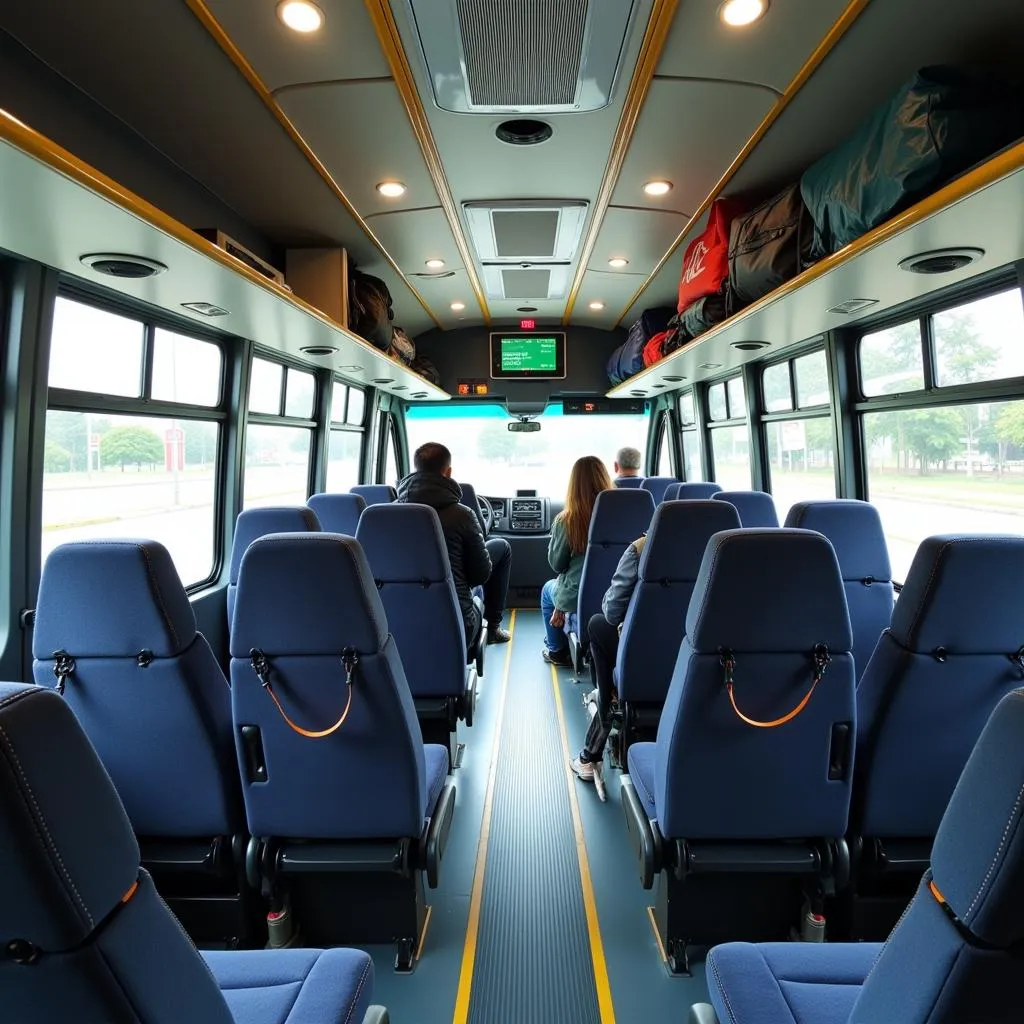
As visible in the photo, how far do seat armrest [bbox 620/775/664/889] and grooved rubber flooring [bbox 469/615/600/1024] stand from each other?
418mm

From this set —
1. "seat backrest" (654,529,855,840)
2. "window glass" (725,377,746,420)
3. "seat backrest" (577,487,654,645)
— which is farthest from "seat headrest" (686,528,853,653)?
"window glass" (725,377,746,420)

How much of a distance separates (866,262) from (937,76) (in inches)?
25.3

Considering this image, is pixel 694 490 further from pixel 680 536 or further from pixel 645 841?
pixel 645 841

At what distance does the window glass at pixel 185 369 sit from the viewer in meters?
3.78

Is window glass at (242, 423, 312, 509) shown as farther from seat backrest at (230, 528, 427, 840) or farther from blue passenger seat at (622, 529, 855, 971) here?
blue passenger seat at (622, 529, 855, 971)

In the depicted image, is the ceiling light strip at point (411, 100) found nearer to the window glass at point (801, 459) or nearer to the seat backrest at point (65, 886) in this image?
the seat backrest at point (65, 886)

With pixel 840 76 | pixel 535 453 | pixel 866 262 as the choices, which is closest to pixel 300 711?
pixel 866 262

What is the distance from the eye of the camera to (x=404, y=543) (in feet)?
10.3

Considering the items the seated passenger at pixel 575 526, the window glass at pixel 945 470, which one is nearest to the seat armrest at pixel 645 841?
the window glass at pixel 945 470

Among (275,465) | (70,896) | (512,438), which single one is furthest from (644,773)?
(512,438)

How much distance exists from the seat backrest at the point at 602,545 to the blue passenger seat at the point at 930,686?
2227mm

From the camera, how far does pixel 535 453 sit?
9344mm

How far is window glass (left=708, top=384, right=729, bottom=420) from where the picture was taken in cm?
710

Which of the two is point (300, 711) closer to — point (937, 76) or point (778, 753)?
point (778, 753)
